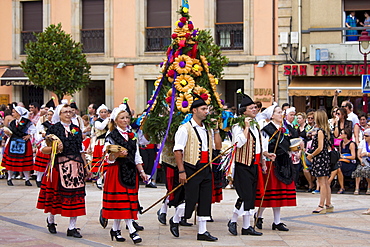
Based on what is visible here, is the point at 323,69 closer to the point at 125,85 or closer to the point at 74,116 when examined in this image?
the point at 125,85

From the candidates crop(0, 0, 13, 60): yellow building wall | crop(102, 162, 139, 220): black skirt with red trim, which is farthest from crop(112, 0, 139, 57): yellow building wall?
crop(102, 162, 139, 220): black skirt with red trim

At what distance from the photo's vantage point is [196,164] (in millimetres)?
9289

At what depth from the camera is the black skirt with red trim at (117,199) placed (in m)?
9.08

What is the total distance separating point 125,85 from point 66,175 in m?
16.6

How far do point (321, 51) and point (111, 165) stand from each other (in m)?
15.0

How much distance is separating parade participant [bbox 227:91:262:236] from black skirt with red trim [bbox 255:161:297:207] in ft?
1.47

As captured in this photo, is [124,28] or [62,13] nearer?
[124,28]

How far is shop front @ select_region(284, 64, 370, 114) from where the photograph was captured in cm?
2230

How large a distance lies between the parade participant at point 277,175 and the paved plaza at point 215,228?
15.5 inches

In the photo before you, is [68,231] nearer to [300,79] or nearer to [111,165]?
[111,165]

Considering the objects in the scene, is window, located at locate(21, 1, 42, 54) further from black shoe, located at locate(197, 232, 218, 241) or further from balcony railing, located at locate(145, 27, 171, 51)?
black shoe, located at locate(197, 232, 218, 241)

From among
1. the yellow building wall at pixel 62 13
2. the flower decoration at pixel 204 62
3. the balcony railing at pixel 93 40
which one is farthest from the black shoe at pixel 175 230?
the yellow building wall at pixel 62 13

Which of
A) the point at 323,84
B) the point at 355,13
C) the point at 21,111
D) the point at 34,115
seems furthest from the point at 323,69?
the point at 21,111

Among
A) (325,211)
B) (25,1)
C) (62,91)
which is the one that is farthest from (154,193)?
(25,1)
